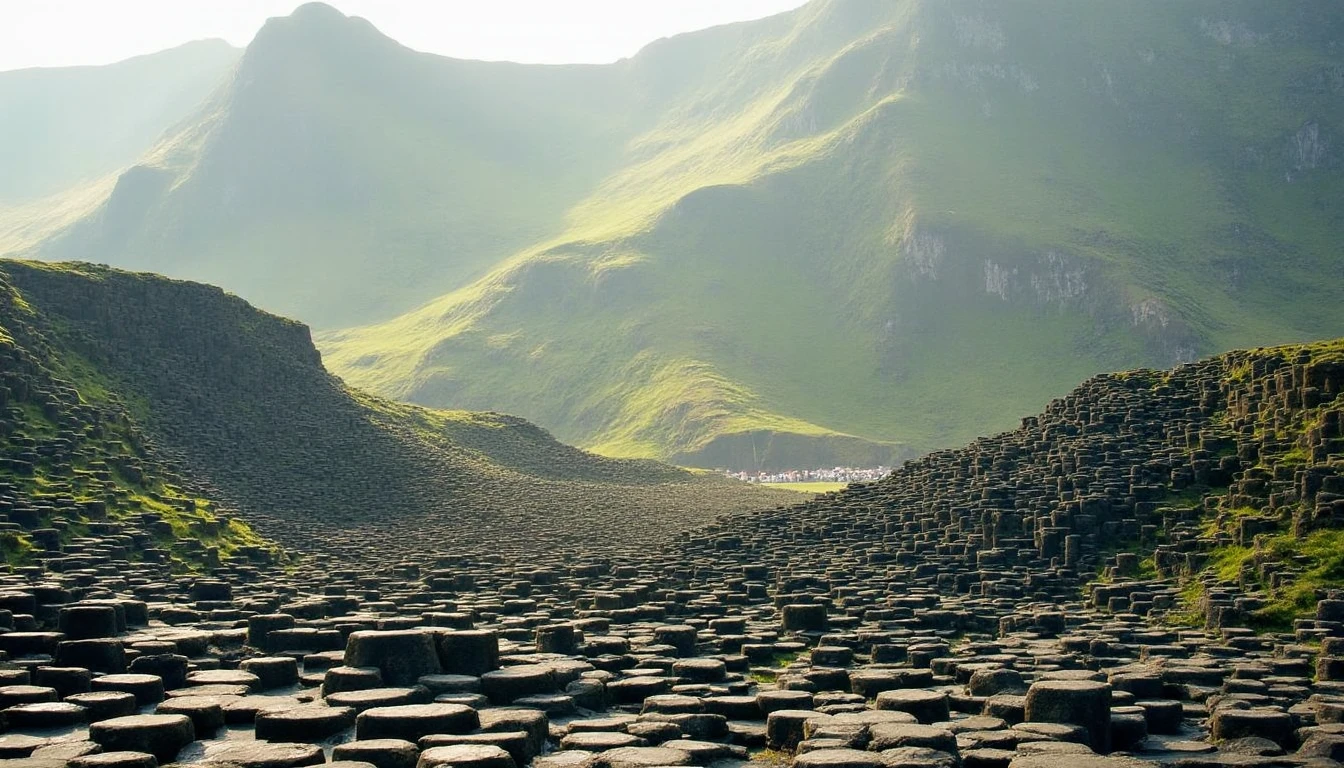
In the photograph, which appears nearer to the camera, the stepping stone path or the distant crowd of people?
the stepping stone path

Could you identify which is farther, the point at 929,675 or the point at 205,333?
the point at 205,333

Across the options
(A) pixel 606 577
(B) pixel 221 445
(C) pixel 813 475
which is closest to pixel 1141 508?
(A) pixel 606 577

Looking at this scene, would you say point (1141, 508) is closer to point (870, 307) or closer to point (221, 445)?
point (221, 445)

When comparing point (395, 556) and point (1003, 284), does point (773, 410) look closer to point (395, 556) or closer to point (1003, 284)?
point (1003, 284)

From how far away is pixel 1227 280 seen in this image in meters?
177

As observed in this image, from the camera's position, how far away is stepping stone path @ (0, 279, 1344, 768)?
1252 centimetres

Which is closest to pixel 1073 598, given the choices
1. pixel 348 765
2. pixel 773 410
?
pixel 348 765

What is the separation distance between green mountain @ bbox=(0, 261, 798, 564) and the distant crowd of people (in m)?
33.6

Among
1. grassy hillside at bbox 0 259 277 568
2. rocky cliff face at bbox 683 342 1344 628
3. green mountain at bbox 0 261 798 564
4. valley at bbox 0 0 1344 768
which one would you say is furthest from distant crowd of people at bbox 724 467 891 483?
grassy hillside at bbox 0 259 277 568

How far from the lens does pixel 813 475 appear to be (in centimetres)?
12081

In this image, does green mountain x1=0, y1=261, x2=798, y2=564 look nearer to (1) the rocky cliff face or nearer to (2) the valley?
(2) the valley

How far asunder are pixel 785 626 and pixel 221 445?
42.6 meters

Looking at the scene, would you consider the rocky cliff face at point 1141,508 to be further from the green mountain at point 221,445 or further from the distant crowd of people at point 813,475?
the distant crowd of people at point 813,475

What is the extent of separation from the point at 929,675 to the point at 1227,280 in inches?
6895
